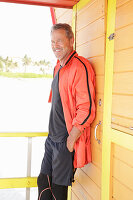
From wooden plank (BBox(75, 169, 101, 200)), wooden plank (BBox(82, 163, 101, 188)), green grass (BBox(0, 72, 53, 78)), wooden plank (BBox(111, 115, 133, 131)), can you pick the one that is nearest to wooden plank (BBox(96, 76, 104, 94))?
wooden plank (BBox(111, 115, 133, 131))

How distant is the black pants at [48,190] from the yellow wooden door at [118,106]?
462 mm

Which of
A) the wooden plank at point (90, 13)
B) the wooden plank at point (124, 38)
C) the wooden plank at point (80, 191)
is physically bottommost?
the wooden plank at point (80, 191)

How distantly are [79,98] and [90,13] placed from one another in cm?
65

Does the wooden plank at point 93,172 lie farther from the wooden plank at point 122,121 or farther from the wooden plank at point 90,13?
the wooden plank at point 90,13

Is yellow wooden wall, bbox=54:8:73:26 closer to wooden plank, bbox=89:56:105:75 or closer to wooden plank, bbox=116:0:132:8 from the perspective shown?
wooden plank, bbox=89:56:105:75

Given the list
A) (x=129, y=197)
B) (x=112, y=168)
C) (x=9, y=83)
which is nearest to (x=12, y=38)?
(x=9, y=83)

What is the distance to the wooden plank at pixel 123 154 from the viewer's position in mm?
1165

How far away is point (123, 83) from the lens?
1.23 m

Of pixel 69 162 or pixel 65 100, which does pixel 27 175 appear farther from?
pixel 65 100

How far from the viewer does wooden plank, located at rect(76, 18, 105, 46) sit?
1.55m

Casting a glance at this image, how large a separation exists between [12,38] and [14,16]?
32 cm

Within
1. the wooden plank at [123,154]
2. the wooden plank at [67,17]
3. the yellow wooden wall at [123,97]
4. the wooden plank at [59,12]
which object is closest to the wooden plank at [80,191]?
the yellow wooden wall at [123,97]

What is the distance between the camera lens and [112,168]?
4.53 ft

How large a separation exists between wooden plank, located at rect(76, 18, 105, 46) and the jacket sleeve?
9.5 inches
